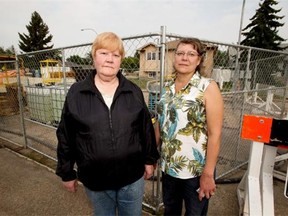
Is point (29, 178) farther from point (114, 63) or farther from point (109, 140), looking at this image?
point (114, 63)

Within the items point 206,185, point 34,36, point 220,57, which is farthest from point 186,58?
point 34,36

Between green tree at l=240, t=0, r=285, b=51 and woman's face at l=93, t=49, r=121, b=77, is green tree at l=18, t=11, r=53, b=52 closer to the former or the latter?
green tree at l=240, t=0, r=285, b=51

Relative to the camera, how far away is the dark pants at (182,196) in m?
1.80

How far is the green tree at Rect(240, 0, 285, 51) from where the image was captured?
Answer: 25578 mm

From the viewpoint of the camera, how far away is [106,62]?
1.62 metres

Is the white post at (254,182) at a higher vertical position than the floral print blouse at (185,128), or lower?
lower

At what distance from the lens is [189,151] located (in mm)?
1755

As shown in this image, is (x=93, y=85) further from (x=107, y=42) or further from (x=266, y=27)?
(x=266, y=27)

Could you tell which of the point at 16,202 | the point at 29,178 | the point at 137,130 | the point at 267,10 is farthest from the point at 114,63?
the point at 267,10

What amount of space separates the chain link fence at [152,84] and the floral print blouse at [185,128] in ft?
1.13

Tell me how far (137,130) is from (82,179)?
0.62m

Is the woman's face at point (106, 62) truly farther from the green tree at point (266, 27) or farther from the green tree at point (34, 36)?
the green tree at point (34, 36)

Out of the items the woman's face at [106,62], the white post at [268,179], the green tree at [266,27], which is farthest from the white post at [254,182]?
the green tree at [266,27]

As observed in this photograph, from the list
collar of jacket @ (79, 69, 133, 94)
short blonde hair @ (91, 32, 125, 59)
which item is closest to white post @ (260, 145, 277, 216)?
collar of jacket @ (79, 69, 133, 94)
